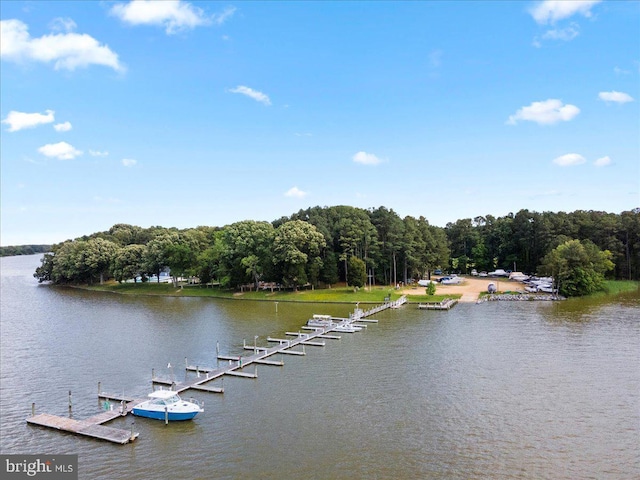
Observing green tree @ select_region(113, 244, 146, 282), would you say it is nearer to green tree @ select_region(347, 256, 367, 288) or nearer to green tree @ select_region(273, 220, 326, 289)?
green tree @ select_region(273, 220, 326, 289)

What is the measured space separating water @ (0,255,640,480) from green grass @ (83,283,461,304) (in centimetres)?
1564

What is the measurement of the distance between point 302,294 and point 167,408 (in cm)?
5180

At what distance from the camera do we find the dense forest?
259 feet

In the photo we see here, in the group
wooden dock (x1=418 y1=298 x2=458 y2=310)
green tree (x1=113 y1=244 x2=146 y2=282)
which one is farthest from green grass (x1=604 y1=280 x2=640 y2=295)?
green tree (x1=113 y1=244 x2=146 y2=282)

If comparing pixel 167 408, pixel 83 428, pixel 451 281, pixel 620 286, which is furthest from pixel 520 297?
pixel 83 428

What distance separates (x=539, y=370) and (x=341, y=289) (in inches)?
1877

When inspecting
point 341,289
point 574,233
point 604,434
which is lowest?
point 604,434

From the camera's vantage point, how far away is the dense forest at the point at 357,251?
79.1m

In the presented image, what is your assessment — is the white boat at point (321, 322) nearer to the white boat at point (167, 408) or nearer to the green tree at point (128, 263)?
the white boat at point (167, 408)

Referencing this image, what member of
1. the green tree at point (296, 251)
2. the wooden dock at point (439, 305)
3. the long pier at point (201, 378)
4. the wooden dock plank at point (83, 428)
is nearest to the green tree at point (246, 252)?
the green tree at point (296, 251)

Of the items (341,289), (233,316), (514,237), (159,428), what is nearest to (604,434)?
(159,428)

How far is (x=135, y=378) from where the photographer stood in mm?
36906

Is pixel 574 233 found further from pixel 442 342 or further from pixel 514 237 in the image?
pixel 442 342

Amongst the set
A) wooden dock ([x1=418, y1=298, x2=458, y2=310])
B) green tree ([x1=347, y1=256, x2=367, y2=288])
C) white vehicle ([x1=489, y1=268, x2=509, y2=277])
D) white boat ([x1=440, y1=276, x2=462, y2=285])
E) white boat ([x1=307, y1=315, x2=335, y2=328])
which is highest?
green tree ([x1=347, y1=256, x2=367, y2=288])
